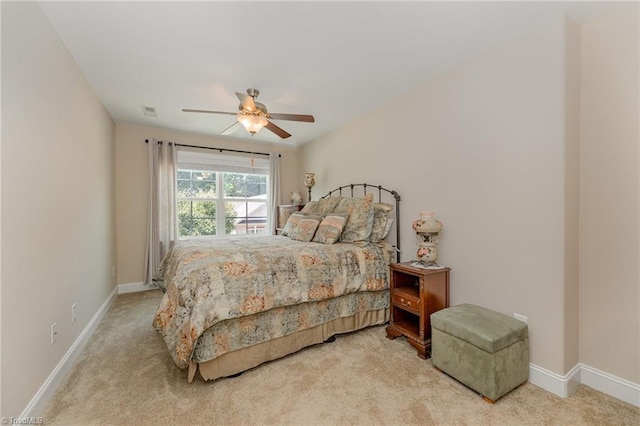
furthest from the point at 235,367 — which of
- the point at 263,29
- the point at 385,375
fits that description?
the point at 263,29

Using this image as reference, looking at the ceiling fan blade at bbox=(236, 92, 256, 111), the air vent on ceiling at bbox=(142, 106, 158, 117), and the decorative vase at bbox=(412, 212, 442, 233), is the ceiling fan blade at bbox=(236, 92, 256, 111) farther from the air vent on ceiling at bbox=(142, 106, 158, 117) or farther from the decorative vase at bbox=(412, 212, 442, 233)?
the decorative vase at bbox=(412, 212, 442, 233)

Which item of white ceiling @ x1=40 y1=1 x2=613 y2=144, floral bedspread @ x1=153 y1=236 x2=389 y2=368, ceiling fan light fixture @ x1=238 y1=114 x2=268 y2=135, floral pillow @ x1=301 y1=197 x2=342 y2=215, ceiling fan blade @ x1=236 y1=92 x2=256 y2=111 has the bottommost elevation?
floral bedspread @ x1=153 y1=236 x2=389 y2=368

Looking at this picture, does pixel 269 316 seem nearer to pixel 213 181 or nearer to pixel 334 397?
pixel 334 397

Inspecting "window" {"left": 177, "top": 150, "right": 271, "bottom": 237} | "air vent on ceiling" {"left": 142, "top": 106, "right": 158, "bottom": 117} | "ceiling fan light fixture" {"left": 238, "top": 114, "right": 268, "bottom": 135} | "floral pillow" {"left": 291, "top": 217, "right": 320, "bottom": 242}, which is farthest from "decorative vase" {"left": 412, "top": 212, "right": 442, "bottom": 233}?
"air vent on ceiling" {"left": 142, "top": 106, "right": 158, "bottom": 117}

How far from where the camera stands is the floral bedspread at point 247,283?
177 cm

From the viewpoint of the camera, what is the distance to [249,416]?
152cm

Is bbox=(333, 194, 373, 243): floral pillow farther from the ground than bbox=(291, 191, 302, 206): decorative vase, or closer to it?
closer to it

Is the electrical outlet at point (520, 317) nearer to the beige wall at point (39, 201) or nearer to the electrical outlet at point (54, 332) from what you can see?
the beige wall at point (39, 201)

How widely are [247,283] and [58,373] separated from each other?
1.34 metres

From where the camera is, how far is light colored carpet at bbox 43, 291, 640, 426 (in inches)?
58.7

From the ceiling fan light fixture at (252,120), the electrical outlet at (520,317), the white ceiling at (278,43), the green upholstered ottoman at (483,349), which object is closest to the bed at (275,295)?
the green upholstered ottoman at (483,349)

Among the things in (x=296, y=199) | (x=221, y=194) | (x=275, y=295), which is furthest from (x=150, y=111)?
(x=275, y=295)

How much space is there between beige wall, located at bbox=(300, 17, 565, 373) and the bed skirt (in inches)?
32.3

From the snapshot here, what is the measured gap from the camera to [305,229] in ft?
10.2
